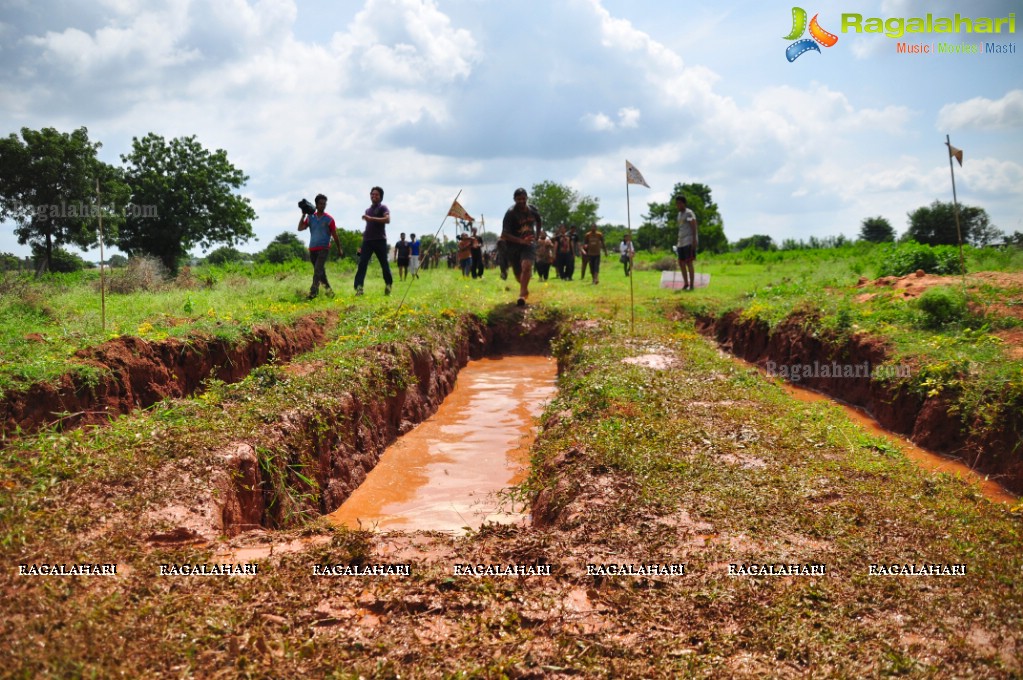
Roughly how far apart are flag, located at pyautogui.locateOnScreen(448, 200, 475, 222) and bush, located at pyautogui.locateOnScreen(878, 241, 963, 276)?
9162 mm

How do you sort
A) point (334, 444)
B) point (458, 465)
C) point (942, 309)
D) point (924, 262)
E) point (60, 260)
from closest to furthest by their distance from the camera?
point (334, 444)
point (458, 465)
point (942, 309)
point (924, 262)
point (60, 260)

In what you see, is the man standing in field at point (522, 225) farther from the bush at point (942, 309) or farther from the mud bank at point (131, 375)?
the bush at point (942, 309)

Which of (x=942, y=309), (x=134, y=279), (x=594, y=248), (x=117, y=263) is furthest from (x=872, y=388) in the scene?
(x=117, y=263)

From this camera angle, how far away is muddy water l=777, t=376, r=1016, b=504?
5.98 meters

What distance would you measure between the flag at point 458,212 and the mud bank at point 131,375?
3477 mm

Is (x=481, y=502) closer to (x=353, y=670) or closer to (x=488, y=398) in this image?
(x=353, y=670)

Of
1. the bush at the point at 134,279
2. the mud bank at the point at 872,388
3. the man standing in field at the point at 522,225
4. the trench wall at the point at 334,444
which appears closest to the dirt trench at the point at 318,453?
the trench wall at the point at 334,444

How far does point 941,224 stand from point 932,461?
26.2 meters

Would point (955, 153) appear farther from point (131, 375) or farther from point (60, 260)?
point (60, 260)

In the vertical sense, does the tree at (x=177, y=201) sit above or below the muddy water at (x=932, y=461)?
above

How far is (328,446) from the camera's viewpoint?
649 centimetres

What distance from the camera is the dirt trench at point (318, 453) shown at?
4.57 m

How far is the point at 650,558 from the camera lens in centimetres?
386

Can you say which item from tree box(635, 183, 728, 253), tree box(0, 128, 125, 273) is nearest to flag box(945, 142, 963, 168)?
tree box(0, 128, 125, 273)
